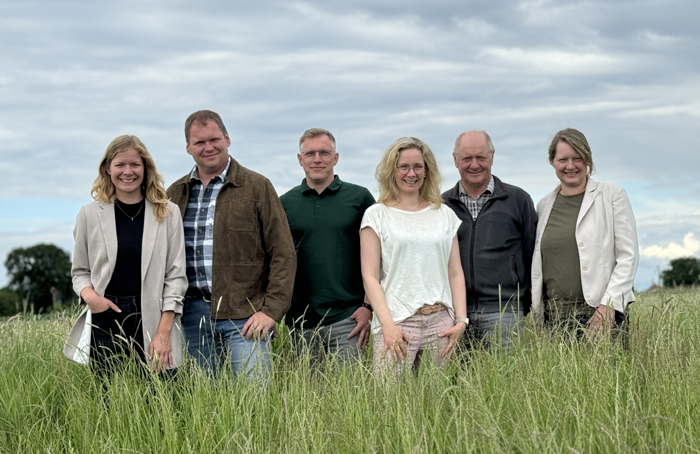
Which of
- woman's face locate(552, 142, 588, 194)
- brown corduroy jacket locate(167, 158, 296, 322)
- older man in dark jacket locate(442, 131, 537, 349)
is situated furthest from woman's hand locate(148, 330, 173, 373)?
woman's face locate(552, 142, 588, 194)

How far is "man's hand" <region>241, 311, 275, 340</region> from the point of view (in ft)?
16.2

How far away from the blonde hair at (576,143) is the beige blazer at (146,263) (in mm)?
3056

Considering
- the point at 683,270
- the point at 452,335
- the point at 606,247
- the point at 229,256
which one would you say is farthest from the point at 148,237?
the point at 683,270

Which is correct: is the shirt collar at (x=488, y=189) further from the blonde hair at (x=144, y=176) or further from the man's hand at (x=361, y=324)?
the blonde hair at (x=144, y=176)

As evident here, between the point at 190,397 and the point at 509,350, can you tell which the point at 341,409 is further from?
the point at 509,350

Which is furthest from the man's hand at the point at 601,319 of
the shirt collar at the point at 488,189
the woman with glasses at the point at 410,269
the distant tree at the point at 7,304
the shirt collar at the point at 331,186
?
the distant tree at the point at 7,304

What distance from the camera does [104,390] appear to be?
16.5ft

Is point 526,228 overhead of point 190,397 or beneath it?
overhead

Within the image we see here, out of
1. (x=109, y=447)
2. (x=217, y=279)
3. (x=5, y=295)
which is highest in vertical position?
(x=217, y=279)

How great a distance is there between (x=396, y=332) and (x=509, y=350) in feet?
3.69

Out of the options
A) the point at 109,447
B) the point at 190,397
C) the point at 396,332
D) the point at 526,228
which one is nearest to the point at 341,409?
Answer: the point at 396,332

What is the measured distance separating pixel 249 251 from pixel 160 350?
97 cm

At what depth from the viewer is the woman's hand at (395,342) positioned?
454cm

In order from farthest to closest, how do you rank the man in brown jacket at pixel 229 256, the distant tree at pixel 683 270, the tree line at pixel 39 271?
the tree line at pixel 39 271, the distant tree at pixel 683 270, the man in brown jacket at pixel 229 256
